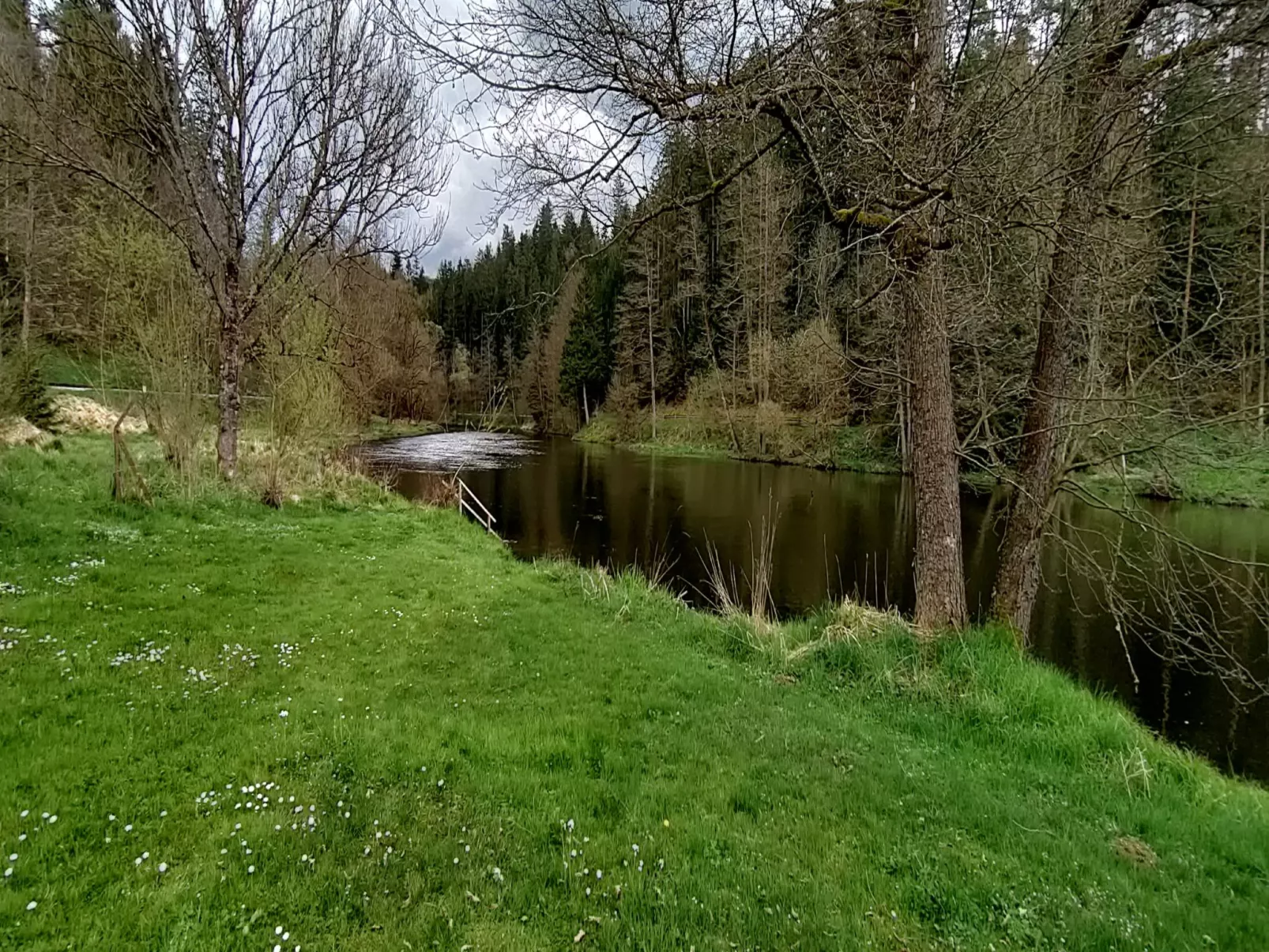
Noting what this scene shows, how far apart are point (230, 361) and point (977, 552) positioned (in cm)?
1579

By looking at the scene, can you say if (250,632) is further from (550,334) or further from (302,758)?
(550,334)

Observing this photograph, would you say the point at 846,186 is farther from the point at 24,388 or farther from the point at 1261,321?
the point at 24,388

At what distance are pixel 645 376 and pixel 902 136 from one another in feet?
137

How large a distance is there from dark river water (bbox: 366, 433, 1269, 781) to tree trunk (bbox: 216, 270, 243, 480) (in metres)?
6.18

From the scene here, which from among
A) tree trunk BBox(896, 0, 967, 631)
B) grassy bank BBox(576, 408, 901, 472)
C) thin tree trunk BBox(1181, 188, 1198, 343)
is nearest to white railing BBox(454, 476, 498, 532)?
tree trunk BBox(896, 0, 967, 631)

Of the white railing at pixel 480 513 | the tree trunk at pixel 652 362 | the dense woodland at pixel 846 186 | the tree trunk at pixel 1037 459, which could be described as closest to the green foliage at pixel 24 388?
the dense woodland at pixel 846 186

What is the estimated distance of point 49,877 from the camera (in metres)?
2.46

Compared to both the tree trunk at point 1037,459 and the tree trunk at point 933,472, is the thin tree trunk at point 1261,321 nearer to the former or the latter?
the tree trunk at point 1037,459

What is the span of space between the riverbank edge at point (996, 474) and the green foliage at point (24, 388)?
15.6 metres

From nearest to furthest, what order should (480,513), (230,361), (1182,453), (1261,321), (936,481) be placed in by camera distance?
(1261,321), (1182,453), (936,481), (230,361), (480,513)

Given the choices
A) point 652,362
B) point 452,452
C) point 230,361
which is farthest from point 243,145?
point 652,362

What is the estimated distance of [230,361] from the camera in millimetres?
11180

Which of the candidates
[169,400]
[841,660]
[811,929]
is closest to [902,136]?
[811,929]

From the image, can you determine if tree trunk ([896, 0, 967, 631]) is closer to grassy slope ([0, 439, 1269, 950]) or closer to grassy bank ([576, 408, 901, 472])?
grassy slope ([0, 439, 1269, 950])
